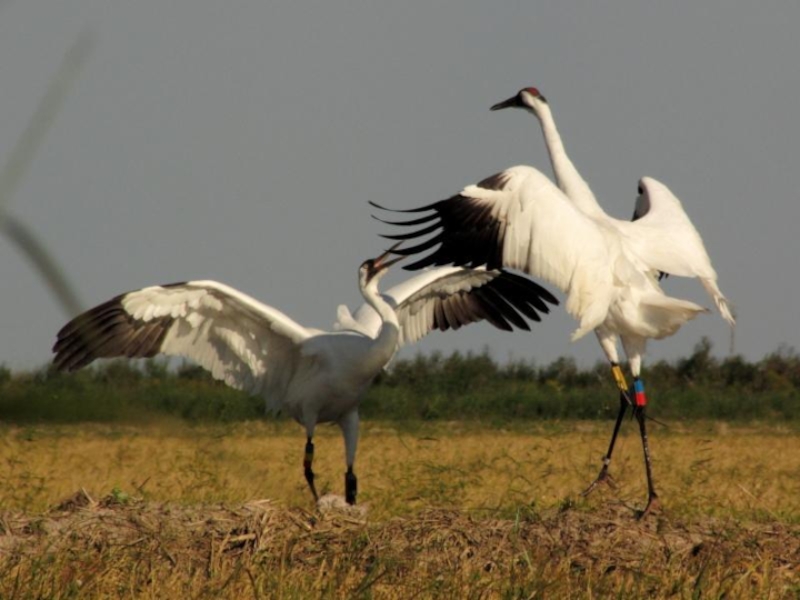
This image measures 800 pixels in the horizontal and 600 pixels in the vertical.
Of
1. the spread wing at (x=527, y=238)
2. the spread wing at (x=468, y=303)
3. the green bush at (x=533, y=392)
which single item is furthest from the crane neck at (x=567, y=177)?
the green bush at (x=533, y=392)

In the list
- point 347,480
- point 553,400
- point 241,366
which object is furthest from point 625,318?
point 553,400

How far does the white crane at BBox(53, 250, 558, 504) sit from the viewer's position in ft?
25.5

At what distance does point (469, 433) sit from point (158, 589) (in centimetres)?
1391

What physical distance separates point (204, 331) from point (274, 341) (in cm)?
48

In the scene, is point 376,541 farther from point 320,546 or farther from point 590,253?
point 590,253

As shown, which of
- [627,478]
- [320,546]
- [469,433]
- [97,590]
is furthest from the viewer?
[469,433]

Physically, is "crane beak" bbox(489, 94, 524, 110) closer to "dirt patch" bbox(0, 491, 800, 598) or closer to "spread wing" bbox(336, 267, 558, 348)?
"spread wing" bbox(336, 267, 558, 348)

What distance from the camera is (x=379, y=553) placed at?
15.6 ft

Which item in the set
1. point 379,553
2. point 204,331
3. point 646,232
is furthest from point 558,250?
point 204,331

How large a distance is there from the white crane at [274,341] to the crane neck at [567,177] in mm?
1225

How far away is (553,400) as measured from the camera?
22.2 metres

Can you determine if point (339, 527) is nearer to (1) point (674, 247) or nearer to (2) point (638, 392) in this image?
(2) point (638, 392)

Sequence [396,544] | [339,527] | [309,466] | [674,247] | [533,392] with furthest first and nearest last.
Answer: [533,392] → [309,466] → [674,247] → [339,527] → [396,544]

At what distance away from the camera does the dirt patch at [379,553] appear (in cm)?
403
